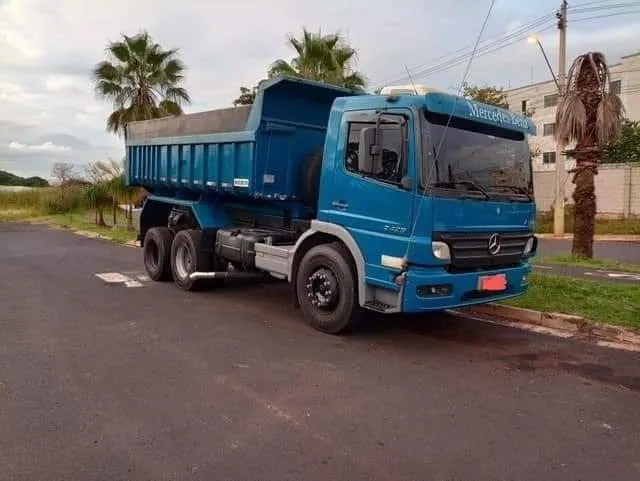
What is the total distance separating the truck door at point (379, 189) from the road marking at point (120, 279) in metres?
5.24

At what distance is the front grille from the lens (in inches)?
244

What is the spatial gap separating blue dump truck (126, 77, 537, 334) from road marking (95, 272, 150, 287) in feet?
7.24

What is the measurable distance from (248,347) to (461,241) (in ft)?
8.25

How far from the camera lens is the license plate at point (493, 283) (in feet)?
21.2

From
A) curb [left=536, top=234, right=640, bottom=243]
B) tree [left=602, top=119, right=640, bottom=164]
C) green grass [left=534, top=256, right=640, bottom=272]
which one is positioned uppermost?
tree [left=602, top=119, right=640, bottom=164]

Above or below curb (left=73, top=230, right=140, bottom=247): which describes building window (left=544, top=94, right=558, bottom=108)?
above

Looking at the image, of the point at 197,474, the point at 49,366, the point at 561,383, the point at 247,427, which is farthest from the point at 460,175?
the point at 49,366

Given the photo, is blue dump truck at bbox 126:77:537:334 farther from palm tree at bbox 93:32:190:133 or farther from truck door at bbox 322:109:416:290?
palm tree at bbox 93:32:190:133

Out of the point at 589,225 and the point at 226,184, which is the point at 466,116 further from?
the point at 589,225

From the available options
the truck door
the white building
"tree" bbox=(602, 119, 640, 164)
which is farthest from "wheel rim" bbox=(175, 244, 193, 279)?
"tree" bbox=(602, 119, 640, 164)

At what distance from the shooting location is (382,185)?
6.35 meters

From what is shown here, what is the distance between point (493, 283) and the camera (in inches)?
260

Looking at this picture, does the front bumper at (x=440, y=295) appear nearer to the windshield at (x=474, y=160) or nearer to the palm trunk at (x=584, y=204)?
the windshield at (x=474, y=160)

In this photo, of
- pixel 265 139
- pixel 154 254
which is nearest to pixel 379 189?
pixel 265 139
